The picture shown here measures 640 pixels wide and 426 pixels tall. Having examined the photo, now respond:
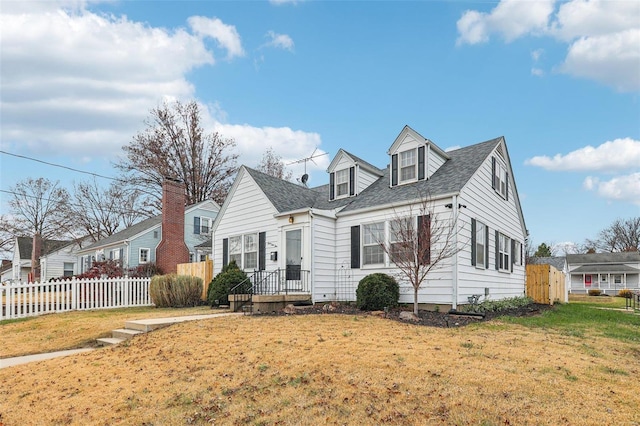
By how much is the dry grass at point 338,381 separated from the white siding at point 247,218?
7.25 meters

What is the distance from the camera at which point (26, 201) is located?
42.0 m

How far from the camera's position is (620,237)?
198 feet

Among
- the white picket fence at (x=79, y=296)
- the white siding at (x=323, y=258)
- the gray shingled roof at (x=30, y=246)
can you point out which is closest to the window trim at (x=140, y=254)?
the white picket fence at (x=79, y=296)

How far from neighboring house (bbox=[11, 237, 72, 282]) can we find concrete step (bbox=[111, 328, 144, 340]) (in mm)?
39576

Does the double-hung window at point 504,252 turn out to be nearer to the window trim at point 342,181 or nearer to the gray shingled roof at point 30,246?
the window trim at point 342,181

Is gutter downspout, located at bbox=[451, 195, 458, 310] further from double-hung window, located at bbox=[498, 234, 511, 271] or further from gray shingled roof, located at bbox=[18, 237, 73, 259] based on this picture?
gray shingled roof, located at bbox=[18, 237, 73, 259]

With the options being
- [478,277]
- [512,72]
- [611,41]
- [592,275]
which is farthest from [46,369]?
[592,275]

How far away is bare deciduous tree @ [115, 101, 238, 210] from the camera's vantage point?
1400 inches

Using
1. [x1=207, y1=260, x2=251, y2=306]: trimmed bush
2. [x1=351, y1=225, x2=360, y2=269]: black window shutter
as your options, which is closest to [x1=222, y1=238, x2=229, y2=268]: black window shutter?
[x1=207, y1=260, x2=251, y2=306]: trimmed bush

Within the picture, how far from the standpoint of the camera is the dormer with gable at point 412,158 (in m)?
14.3

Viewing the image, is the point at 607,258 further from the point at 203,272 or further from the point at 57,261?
the point at 57,261

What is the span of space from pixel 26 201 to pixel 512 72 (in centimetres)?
4537

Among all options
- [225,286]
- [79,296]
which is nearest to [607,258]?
[225,286]

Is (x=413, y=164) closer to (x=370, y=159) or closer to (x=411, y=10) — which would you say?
(x=370, y=159)
